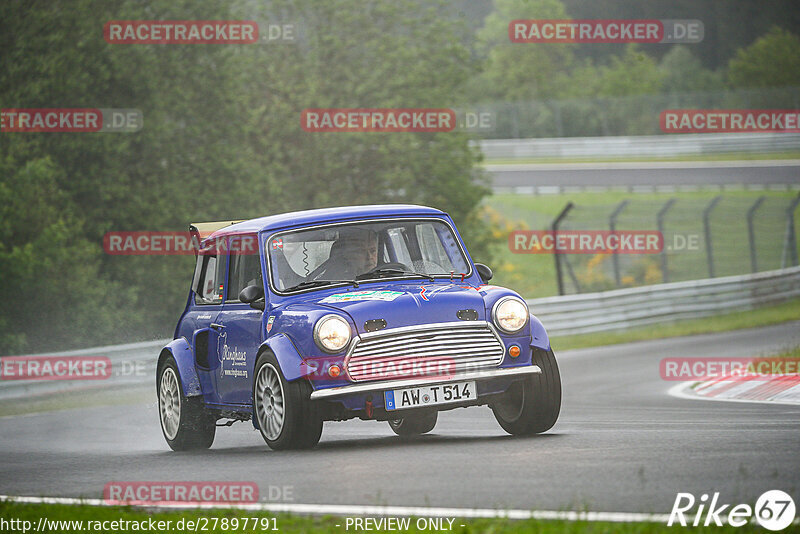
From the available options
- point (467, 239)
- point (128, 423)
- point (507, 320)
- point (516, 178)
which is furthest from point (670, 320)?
point (516, 178)

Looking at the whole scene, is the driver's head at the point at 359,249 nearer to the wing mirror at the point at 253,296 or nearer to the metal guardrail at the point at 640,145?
the wing mirror at the point at 253,296

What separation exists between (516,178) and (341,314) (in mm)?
43057

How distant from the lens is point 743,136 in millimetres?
51469

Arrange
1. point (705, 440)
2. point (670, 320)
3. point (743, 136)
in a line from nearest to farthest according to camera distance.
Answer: point (705, 440) → point (670, 320) → point (743, 136)

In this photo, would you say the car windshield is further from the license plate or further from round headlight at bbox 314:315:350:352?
the license plate

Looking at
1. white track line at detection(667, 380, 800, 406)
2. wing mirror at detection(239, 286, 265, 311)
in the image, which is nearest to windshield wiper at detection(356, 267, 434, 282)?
wing mirror at detection(239, 286, 265, 311)

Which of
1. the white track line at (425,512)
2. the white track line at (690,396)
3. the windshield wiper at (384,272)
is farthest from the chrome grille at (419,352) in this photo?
the white track line at (690,396)

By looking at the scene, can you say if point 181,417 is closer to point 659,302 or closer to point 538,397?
point 538,397

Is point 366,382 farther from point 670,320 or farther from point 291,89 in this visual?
point 291,89

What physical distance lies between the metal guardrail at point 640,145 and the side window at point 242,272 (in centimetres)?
3937

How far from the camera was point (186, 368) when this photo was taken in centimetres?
1099

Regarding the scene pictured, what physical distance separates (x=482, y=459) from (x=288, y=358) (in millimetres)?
1661

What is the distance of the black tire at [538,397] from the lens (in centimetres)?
952

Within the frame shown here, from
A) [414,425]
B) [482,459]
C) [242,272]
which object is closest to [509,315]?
[482,459]
